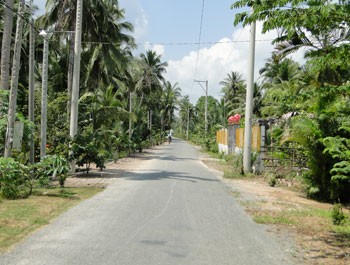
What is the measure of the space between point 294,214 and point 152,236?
155 inches

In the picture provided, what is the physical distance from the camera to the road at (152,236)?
5527mm

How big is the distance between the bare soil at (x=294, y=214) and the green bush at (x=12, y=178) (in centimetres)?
304

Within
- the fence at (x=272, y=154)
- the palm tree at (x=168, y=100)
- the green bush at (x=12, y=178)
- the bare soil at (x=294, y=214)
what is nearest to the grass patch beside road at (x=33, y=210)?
the green bush at (x=12, y=178)

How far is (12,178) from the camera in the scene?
10148 mm

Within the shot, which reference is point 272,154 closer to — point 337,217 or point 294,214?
point 294,214

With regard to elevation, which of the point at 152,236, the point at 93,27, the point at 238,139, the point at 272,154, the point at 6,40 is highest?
the point at 93,27

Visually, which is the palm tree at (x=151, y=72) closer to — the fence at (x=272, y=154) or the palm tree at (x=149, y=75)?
the palm tree at (x=149, y=75)

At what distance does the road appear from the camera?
18.1ft

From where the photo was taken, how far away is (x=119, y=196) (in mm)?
10992

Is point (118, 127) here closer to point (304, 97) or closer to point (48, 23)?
point (48, 23)

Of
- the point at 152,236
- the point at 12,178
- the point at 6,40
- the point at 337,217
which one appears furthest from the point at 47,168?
the point at 337,217

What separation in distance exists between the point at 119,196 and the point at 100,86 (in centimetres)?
2168

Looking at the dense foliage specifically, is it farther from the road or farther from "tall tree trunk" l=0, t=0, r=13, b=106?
the road

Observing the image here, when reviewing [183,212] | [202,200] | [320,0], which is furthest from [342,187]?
[320,0]
